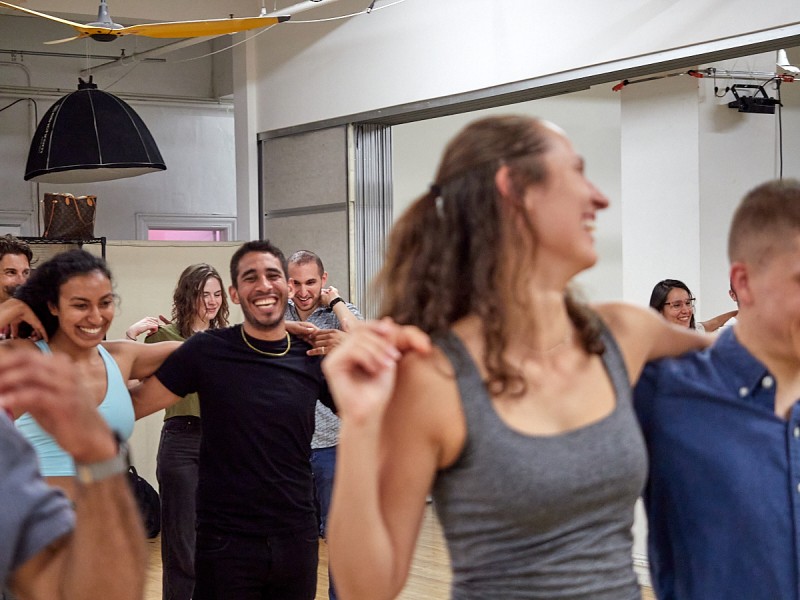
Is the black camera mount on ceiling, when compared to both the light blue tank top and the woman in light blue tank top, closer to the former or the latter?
the woman in light blue tank top

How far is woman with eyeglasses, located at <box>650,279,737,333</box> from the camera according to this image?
6.14 meters

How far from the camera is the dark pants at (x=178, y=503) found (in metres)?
4.97

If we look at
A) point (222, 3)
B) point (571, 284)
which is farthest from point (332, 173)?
point (571, 284)

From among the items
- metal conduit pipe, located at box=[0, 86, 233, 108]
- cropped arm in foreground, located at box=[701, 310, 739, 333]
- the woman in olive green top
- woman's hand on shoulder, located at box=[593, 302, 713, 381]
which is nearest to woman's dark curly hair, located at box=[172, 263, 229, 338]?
the woman in olive green top

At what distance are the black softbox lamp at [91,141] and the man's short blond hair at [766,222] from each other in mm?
6320

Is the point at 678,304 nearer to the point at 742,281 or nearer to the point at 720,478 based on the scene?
the point at 742,281

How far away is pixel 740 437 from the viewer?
1760 mm

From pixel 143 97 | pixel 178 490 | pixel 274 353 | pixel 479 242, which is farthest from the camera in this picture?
pixel 143 97

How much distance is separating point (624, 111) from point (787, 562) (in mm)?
5517

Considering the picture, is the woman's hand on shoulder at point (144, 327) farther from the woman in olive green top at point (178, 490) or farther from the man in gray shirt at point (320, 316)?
the man in gray shirt at point (320, 316)

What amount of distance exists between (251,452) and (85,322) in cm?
66

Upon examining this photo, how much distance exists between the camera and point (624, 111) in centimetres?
695

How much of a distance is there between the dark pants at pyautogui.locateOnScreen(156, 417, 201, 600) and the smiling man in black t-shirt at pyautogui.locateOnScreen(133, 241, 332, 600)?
52.2 inches

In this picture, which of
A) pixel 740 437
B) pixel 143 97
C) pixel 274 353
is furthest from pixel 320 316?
pixel 143 97
